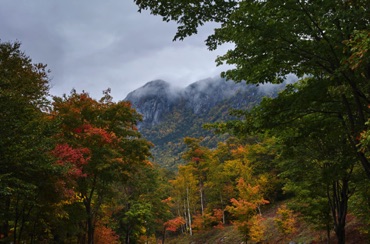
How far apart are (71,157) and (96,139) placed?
2.55 meters

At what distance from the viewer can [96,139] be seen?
49.8 feet

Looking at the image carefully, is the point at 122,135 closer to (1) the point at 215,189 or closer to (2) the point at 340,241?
(2) the point at 340,241

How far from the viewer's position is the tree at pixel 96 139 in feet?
48.8

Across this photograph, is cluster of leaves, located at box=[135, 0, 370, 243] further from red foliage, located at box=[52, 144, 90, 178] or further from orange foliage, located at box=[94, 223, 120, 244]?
orange foliage, located at box=[94, 223, 120, 244]

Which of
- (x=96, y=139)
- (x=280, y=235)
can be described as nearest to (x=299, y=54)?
(x=96, y=139)

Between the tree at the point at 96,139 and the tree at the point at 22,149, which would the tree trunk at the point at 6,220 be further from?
the tree at the point at 96,139

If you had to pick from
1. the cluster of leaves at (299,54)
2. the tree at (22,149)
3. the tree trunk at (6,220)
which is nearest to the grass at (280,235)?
the cluster of leaves at (299,54)

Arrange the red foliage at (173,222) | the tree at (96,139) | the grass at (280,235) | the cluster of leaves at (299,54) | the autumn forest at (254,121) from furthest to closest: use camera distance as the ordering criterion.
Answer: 1. the red foliage at (173,222)
2. the grass at (280,235)
3. the tree at (96,139)
4. the autumn forest at (254,121)
5. the cluster of leaves at (299,54)

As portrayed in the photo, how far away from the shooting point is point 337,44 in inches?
247

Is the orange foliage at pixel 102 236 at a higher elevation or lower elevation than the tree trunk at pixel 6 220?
lower

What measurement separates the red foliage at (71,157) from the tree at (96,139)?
0.05m

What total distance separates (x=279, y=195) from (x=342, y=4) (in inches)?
1477

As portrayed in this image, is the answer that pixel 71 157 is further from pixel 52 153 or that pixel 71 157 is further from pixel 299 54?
pixel 299 54

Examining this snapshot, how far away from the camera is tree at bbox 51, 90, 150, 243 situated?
48.8ft
